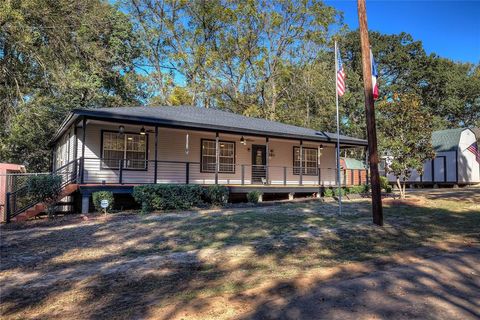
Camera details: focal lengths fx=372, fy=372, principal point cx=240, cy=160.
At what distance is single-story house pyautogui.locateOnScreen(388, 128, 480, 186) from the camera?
92.4ft

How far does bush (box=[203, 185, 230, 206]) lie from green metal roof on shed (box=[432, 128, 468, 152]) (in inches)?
828

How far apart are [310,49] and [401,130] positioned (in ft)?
59.6

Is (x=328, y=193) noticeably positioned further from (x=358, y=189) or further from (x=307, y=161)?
(x=307, y=161)

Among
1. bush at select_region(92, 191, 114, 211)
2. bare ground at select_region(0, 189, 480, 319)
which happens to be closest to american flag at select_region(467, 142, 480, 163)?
bare ground at select_region(0, 189, 480, 319)

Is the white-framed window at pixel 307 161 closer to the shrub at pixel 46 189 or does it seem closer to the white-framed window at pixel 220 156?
the white-framed window at pixel 220 156

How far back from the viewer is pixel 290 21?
3075cm

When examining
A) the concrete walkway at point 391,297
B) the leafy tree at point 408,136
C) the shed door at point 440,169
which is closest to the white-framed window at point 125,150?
the leafy tree at point 408,136

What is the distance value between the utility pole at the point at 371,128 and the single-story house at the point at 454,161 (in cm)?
2191

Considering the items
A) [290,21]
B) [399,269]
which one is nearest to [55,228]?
[399,269]

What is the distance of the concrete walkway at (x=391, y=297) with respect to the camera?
12.5 feet

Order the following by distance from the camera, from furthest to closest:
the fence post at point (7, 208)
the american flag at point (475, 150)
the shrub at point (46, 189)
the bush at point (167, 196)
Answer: the american flag at point (475, 150) < the bush at point (167, 196) < the shrub at point (46, 189) < the fence post at point (7, 208)

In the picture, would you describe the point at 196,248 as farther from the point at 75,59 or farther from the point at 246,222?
the point at 75,59

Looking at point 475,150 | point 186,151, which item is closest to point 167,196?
point 186,151

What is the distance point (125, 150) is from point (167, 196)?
12.6ft
